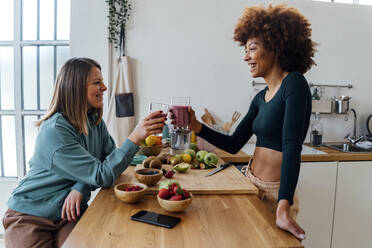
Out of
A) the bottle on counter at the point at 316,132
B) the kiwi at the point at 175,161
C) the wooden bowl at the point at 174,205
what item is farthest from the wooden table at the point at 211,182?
the bottle on counter at the point at 316,132

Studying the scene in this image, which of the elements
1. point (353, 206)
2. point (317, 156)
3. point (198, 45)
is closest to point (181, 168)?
point (317, 156)

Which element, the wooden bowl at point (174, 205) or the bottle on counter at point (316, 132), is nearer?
the wooden bowl at point (174, 205)

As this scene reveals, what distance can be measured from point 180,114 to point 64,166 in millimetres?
614

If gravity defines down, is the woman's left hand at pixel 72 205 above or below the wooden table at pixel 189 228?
below

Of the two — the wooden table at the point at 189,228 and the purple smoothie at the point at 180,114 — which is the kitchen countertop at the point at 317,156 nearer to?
the purple smoothie at the point at 180,114

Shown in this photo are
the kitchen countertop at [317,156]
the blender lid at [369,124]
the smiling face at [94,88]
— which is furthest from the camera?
the blender lid at [369,124]

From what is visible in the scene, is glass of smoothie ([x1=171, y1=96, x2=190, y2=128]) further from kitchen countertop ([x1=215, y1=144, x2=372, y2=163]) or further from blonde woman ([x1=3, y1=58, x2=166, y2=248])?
kitchen countertop ([x1=215, y1=144, x2=372, y2=163])

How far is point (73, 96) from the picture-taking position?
1.42 m

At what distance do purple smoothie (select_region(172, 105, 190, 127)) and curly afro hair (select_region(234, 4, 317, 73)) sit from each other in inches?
20.0

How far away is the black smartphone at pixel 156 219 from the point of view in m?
0.95

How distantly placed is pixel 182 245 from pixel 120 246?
176mm

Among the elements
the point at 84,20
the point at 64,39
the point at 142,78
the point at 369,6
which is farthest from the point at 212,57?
the point at 369,6

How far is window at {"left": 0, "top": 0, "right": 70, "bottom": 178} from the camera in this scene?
282cm

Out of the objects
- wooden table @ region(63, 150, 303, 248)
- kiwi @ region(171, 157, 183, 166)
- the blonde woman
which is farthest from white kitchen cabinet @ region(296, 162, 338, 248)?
the blonde woman
